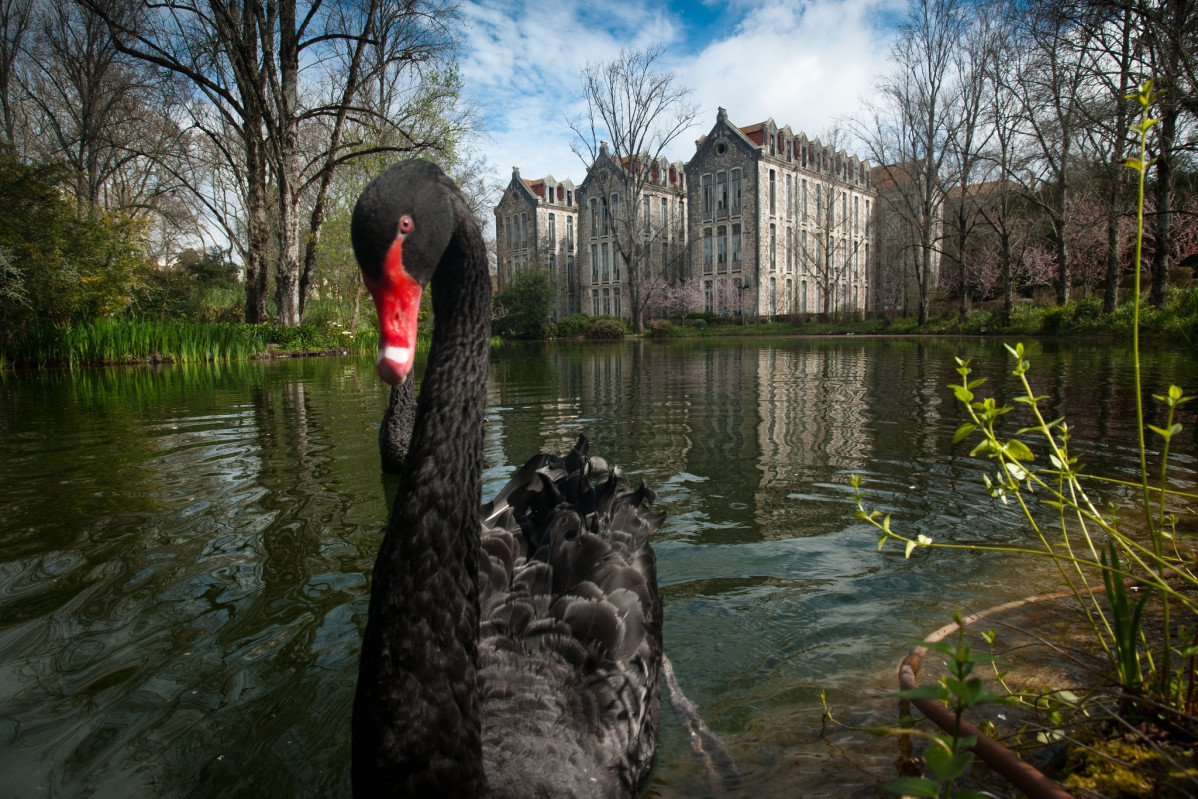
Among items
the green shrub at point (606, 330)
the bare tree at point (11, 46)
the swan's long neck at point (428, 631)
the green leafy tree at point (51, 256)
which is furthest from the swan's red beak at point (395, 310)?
the green shrub at point (606, 330)

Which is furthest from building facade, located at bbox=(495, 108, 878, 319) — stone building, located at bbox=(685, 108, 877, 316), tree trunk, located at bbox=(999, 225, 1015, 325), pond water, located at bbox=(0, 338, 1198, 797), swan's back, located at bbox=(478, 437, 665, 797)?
swan's back, located at bbox=(478, 437, 665, 797)

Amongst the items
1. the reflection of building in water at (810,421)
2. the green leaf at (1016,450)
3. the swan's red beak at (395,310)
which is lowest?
the reflection of building in water at (810,421)

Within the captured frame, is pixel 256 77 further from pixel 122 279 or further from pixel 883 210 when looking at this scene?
pixel 883 210

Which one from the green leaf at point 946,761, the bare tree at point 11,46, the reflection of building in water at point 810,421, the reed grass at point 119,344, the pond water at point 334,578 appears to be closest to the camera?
the green leaf at point 946,761

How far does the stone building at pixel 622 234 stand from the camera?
46.7 m

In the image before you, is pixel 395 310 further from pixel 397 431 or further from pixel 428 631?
pixel 397 431

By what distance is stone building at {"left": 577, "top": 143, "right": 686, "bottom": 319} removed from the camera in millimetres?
46688

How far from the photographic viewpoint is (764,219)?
4306cm

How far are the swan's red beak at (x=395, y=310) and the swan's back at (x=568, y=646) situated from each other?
796mm

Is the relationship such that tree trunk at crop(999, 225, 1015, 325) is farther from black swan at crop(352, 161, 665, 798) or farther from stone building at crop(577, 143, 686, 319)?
black swan at crop(352, 161, 665, 798)

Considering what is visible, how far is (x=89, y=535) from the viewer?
3643 millimetres

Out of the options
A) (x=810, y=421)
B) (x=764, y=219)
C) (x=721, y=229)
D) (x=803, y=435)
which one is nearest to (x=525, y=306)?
(x=721, y=229)

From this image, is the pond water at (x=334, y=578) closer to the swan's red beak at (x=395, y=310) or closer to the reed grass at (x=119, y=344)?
the swan's red beak at (x=395, y=310)

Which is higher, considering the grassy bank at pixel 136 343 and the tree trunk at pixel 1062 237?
the tree trunk at pixel 1062 237
